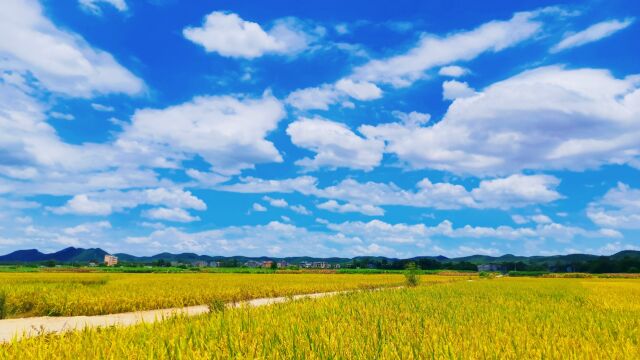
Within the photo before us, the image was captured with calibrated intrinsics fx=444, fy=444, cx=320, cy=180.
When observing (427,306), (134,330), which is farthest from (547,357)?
(427,306)

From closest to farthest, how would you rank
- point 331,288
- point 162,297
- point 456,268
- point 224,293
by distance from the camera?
point 162,297, point 224,293, point 331,288, point 456,268

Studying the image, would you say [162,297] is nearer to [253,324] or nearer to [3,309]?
[3,309]

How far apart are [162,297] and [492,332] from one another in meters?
19.4

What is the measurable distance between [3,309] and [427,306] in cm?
1892

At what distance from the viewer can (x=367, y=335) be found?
276 inches

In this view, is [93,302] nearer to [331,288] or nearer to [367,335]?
[367,335]

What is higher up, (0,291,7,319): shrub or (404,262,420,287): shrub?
(404,262,420,287): shrub

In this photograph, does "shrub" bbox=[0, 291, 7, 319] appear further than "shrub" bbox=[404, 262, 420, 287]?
No

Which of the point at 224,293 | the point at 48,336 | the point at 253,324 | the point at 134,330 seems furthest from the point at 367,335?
the point at 224,293

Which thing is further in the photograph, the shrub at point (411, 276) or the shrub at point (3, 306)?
the shrub at point (411, 276)

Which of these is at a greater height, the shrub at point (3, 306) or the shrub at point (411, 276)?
the shrub at point (411, 276)

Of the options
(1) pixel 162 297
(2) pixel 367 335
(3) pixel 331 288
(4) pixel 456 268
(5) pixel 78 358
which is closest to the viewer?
(5) pixel 78 358

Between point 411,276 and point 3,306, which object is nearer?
point 3,306

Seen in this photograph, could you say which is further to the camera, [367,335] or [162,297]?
[162,297]
